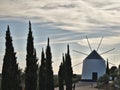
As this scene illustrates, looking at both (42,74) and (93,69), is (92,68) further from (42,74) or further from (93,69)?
(42,74)

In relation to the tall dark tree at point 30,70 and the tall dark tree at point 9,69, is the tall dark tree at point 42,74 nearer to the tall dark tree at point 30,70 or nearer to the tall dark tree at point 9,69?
the tall dark tree at point 30,70

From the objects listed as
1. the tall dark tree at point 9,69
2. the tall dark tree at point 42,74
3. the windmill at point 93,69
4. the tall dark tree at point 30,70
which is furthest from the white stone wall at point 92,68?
the tall dark tree at point 9,69

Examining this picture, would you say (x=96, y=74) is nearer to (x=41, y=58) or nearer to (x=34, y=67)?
(x=41, y=58)

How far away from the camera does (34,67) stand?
59.3m

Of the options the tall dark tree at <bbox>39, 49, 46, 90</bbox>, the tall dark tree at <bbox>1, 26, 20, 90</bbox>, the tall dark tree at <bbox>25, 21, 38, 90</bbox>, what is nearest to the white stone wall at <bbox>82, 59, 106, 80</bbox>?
the tall dark tree at <bbox>39, 49, 46, 90</bbox>

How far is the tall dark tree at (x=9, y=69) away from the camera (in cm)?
5575

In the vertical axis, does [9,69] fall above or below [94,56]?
below

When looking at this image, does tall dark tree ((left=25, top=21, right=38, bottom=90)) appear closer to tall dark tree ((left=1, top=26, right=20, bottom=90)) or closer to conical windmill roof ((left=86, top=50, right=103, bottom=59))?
tall dark tree ((left=1, top=26, right=20, bottom=90))

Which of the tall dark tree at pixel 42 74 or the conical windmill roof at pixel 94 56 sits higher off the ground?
the conical windmill roof at pixel 94 56

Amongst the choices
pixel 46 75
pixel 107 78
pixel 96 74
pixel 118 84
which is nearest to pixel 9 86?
pixel 46 75

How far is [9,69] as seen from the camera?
56.3m

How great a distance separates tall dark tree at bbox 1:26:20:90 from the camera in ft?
183

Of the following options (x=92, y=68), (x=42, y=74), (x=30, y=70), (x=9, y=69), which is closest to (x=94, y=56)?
(x=92, y=68)

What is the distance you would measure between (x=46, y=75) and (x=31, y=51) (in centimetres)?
1371
